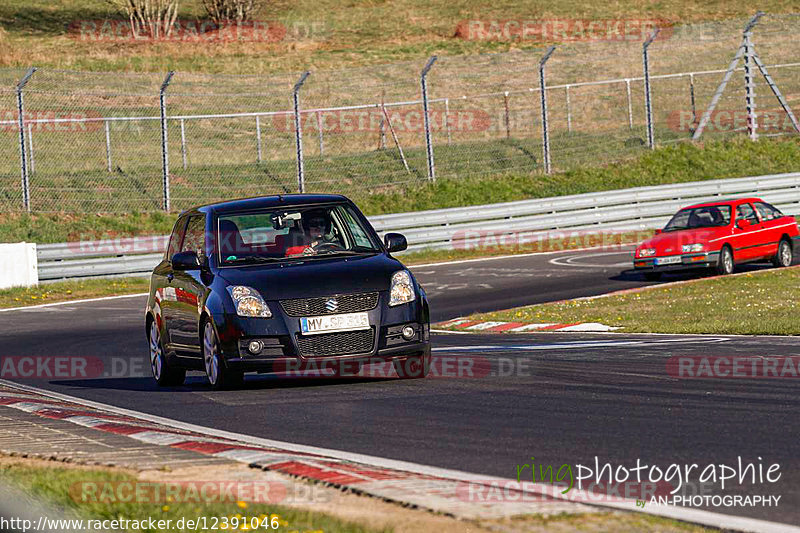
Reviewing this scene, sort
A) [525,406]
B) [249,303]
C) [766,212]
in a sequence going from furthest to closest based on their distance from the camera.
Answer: [766,212], [249,303], [525,406]

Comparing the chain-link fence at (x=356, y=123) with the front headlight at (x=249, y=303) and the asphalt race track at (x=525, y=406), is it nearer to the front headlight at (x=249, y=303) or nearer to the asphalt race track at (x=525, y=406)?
the asphalt race track at (x=525, y=406)

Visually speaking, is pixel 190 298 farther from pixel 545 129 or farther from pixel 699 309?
pixel 545 129

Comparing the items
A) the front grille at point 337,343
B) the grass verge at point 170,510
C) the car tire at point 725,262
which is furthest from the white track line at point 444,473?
the car tire at point 725,262

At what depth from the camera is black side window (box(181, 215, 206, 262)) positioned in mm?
11914

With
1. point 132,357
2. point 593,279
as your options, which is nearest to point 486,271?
point 593,279

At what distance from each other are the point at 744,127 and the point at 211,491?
36.3 m

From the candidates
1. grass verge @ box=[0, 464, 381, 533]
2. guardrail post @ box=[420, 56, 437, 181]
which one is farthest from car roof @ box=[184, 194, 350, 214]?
guardrail post @ box=[420, 56, 437, 181]

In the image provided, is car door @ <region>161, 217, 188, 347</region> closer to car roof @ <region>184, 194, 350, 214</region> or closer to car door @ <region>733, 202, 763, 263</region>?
car roof @ <region>184, 194, 350, 214</region>

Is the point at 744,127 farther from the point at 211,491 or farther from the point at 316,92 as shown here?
the point at 211,491

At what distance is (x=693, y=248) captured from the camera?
22.8m

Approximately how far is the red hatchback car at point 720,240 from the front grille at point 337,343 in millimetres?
13217

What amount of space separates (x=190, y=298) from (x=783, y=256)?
15330 mm

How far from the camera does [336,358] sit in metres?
10.5

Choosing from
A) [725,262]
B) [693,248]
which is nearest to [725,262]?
[725,262]
